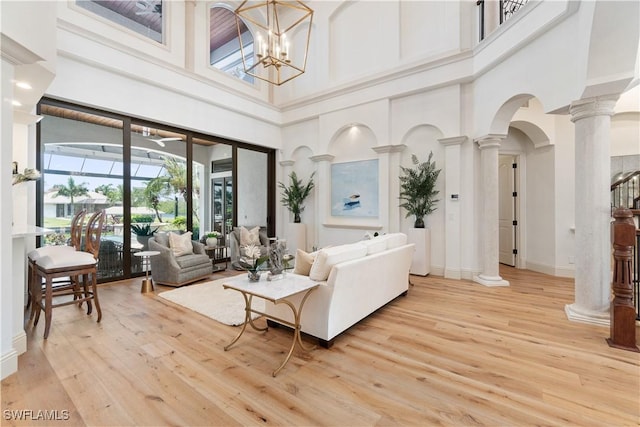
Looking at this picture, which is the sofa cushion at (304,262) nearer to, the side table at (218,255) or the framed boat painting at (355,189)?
the framed boat painting at (355,189)

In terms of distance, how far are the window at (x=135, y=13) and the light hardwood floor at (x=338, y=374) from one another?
469 cm

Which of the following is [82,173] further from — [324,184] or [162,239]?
[324,184]

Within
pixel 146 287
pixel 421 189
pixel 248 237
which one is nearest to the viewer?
pixel 146 287

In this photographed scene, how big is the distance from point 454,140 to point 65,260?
5825mm

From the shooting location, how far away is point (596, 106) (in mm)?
3080

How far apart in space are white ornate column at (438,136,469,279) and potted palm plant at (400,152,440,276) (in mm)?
238

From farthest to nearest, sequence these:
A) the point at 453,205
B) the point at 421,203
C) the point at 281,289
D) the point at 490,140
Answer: the point at 421,203
the point at 453,205
the point at 490,140
the point at 281,289

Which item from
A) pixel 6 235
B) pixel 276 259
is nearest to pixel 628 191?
pixel 276 259

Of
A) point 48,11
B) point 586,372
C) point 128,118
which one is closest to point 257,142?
point 128,118

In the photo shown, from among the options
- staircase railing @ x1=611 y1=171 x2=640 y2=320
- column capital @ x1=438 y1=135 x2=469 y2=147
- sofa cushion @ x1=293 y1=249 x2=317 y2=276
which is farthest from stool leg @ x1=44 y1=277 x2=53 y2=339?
staircase railing @ x1=611 y1=171 x2=640 y2=320

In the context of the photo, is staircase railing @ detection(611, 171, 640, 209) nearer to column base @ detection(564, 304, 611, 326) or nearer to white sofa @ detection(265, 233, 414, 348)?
column base @ detection(564, 304, 611, 326)

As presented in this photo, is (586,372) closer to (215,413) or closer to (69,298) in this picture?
(215,413)

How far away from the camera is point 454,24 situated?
199 inches

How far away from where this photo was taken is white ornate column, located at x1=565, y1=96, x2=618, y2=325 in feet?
10.2
